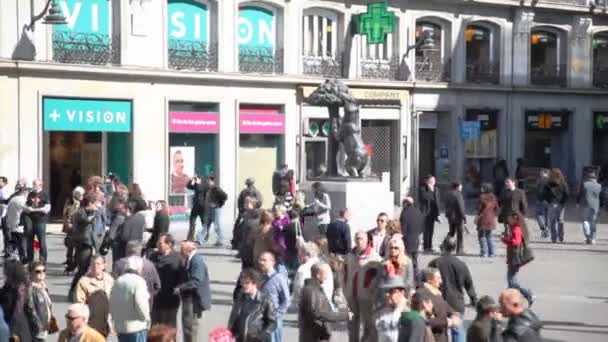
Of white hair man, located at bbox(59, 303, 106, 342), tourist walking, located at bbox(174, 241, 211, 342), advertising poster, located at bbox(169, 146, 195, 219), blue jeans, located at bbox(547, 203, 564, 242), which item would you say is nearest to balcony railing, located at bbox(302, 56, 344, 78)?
advertising poster, located at bbox(169, 146, 195, 219)

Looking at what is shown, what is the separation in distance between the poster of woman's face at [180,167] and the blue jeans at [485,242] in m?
10.9

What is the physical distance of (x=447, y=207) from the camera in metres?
25.3

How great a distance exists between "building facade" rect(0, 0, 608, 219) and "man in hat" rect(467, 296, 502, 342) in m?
18.6

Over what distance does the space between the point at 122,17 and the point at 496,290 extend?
15718 millimetres

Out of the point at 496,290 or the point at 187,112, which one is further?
the point at 187,112

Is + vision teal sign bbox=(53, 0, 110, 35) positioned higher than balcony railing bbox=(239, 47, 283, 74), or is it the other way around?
+ vision teal sign bbox=(53, 0, 110, 35)

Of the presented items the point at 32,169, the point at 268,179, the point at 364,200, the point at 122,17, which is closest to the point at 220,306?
the point at 364,200

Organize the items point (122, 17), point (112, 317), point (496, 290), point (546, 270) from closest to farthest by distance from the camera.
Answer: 1. point (112, 317)
2. point (496, 290)
3. point (546, 270)
4. point (122, 17)

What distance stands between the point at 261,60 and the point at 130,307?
78.4 ft

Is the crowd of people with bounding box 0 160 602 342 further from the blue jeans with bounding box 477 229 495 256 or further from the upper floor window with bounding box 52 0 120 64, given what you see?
the upper floor window with bounding box 52 0 120 64

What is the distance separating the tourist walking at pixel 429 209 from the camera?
2544cm

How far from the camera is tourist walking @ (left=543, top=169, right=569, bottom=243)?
27.5m

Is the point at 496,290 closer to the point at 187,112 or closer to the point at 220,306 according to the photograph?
the point at 220,306

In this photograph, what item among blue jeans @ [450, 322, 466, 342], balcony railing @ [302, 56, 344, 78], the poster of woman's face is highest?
balcony railing @ [302, 56, 344, 78]
